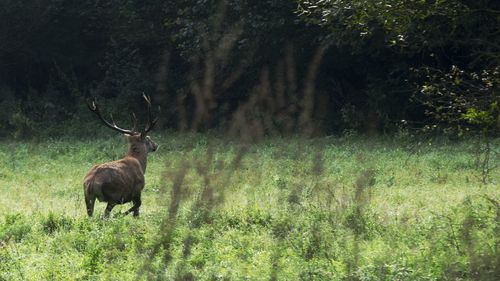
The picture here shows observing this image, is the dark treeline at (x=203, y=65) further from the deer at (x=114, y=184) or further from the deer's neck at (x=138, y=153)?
the deer at (x=114, y=184)

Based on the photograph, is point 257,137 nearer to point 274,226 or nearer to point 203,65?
point 203,65

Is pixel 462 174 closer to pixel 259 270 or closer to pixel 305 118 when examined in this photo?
pixel 259 270

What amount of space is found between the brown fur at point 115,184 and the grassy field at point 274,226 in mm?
320

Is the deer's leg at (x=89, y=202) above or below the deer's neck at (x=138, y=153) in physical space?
below

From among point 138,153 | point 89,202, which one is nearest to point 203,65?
point 138,153

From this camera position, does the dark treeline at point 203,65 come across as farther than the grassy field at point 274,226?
Yes

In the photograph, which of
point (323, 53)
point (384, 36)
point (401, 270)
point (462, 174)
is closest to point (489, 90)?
point (401, 270)

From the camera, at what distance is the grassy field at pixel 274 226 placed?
26.9 ft

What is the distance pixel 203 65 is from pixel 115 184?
45.8 ft

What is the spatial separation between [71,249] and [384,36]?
13.1 m

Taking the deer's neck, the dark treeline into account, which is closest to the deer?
the deer's neck

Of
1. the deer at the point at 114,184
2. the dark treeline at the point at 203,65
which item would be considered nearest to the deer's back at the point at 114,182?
the deer at the point at 114,184

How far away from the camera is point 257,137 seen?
22828 millimetres

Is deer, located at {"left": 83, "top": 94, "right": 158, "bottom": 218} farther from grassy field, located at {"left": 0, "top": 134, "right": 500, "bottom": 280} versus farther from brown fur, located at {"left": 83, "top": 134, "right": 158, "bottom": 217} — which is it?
grassy field, located at {"left": 0, "top": 134, "right": 500, "bottom": 280}
